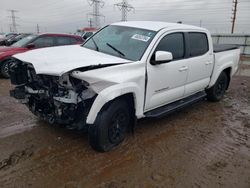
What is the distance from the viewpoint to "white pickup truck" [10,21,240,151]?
320 centimetres

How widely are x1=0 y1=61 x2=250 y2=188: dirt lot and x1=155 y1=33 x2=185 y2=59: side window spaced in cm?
140

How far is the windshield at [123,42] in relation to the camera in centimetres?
396

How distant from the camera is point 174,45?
4.49 metres

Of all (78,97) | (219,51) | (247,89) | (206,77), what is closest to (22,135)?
(78,97)

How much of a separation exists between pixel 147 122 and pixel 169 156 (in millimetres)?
1309

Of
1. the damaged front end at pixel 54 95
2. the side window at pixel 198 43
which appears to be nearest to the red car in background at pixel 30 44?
the damaged front end at pixel 54 95

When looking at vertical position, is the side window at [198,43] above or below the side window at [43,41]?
above

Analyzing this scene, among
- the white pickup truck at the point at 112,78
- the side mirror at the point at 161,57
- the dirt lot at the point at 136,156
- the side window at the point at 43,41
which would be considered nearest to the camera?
the dirt lot at the point at 136,156

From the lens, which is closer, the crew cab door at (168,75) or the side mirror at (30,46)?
the crew cab door at (168,75)

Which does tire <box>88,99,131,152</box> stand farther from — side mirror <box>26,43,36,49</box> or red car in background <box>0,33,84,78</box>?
side mirror <box>26,43,36,49</box>

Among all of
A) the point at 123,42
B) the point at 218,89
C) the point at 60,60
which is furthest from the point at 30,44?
the point at 218,89

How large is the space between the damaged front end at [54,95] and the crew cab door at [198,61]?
2386mm

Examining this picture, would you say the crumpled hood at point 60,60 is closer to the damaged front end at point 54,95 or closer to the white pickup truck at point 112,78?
the white pickup truck at point 112,78

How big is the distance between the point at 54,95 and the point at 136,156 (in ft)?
4.81
